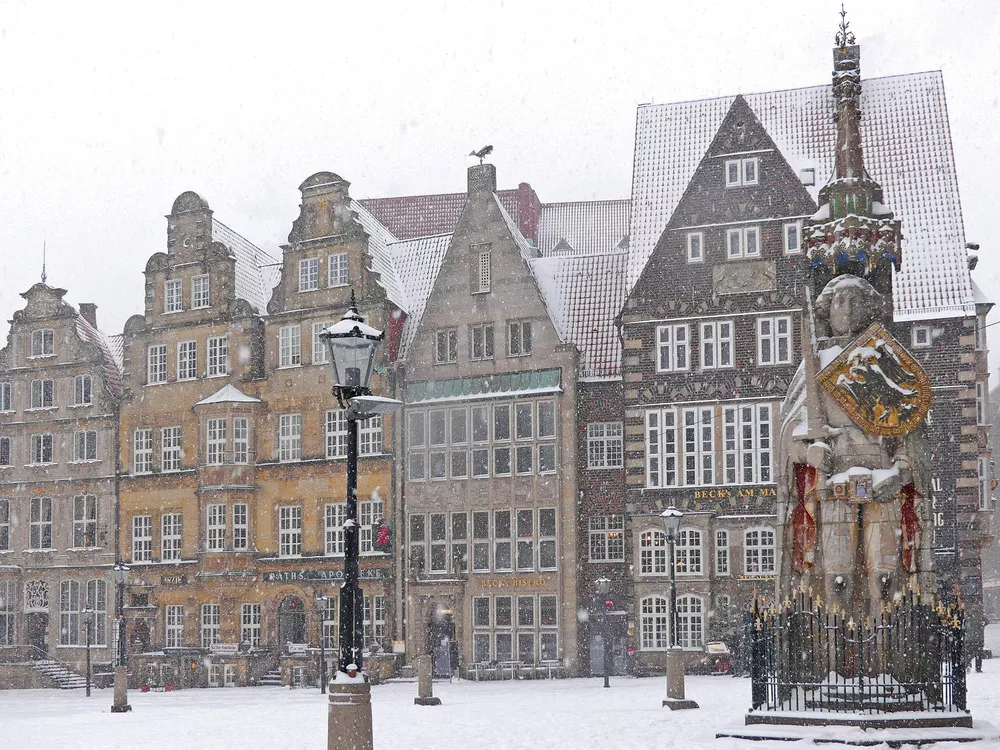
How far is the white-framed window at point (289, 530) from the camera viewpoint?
148 ft

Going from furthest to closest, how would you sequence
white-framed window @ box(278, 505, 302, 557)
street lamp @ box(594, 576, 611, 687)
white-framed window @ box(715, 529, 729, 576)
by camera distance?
white-framed window @ box(278, 505, 302, 557) < street lamp @ box(594, 576, 611, 687) < white-framed window @ box(715, 529, 729, 576)

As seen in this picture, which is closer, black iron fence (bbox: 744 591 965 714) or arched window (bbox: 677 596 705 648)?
black iron fence (bbox: 744 591 965 714)

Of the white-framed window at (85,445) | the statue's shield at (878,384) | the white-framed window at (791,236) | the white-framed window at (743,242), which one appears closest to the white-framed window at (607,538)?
the white-framed window at (743,242)

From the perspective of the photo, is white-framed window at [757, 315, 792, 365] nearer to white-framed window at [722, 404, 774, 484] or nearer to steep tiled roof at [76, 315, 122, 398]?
white-framed window at [722, 404, 774, 484]

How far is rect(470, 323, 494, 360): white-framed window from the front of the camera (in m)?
43.1

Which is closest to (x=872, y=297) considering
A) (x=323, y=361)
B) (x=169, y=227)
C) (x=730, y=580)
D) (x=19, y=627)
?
(x=730, y=580)

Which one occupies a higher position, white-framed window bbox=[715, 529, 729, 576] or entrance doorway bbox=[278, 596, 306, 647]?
white-framed window bbox=[715, 529, 729, 576]

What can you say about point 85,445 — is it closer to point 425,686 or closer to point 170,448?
point 170,448

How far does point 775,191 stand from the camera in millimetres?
40219

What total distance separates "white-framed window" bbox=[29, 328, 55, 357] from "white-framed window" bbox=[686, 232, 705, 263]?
77.4 feet

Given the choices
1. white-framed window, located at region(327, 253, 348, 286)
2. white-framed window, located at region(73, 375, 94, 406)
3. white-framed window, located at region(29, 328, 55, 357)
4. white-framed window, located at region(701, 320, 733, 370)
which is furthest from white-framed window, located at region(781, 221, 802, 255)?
white-framed window, located at region(29, 328, 55, 357)

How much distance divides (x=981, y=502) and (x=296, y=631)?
2123 centimetres

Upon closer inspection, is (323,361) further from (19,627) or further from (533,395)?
(19,627)

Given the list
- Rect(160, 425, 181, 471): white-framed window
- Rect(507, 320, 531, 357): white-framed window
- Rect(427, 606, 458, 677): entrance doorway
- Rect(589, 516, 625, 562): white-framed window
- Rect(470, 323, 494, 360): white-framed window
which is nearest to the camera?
Rect(589, 516, 625, 562): white-framed window
